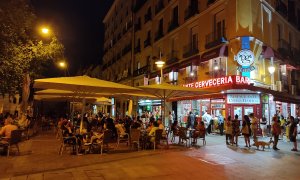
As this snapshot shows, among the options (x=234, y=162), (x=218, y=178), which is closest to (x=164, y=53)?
(x=234, y=162)

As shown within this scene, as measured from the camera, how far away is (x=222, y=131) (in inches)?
827

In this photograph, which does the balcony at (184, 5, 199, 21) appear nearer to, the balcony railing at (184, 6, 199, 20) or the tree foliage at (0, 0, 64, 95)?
the balcony railing at (184, 6, 199, 20)

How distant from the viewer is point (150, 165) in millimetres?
9547

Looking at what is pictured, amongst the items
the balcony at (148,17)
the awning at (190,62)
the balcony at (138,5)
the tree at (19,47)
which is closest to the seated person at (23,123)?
the tree at (19,47)

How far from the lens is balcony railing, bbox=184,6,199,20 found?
82.0ft

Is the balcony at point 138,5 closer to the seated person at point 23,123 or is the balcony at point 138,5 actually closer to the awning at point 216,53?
the awning at point 216,53

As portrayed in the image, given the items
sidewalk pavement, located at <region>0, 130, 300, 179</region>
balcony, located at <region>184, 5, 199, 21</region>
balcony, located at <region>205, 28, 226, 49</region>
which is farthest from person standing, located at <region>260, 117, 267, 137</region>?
balcony, located at <region>184, 5, 199, 21</region>

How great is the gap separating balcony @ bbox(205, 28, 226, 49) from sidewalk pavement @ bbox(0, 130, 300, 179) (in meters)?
10.8

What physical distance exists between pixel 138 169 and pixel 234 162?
3588mm

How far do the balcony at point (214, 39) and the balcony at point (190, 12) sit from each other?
2.83 meters

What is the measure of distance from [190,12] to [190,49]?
10.6 ft

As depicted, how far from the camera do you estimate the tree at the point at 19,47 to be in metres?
10.6

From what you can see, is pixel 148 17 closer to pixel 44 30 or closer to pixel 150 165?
pixel 44 30

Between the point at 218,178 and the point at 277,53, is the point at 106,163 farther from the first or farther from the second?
the point at 277,53
